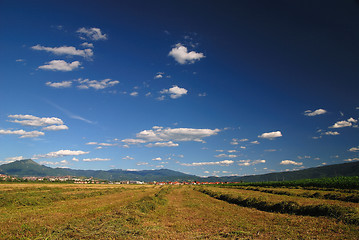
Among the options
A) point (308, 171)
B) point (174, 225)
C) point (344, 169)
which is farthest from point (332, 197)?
point (308, 171)

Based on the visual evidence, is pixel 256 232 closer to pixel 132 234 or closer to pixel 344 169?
pixel 132 234

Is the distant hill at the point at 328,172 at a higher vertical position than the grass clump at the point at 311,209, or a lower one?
lower

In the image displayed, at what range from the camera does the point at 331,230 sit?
10312 millimetres

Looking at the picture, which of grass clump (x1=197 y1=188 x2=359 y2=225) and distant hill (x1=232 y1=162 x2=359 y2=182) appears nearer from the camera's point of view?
grass clump (x1=197 y1=188 x2=359 y2=225)

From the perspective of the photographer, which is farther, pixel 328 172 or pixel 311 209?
pixel 328 172

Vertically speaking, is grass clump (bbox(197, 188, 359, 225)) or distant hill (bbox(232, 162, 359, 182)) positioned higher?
grass clump (bbox(197, 188, 359, 225))

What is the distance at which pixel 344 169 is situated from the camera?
387 ft

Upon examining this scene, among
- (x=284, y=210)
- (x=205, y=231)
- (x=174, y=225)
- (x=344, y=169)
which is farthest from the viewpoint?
(x=344, y=169)

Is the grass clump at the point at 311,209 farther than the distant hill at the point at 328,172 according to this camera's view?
No

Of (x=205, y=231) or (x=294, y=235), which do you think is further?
(x=205, y=231)

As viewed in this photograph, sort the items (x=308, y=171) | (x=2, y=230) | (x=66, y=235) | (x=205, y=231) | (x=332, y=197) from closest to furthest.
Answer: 1. (x=66, y=235)
2. (x=205, y=231)
3. (x=2, y=230)
4. (x=332, y=197)
5. (x=308, y=171)

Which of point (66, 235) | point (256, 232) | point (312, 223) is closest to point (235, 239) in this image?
point (256, 232)

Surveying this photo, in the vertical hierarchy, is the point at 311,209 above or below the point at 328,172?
above

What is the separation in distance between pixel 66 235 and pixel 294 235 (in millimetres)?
10369
